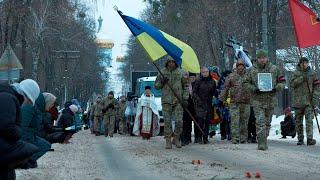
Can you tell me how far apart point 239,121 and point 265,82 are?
3116mm

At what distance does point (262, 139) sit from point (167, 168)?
3.33 m

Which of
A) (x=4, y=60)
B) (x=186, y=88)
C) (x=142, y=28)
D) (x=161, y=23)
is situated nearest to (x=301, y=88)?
(x=186, y=88)

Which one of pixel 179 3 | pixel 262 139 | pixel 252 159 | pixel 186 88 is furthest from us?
pixel 179 3

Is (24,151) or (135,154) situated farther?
(135,154)

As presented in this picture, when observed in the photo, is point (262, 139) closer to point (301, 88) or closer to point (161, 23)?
point (301, 88)

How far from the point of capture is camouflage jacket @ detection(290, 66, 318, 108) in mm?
15312

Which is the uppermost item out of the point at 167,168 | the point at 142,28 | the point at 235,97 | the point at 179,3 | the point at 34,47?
the point at 179,3

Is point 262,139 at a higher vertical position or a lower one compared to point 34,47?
lower

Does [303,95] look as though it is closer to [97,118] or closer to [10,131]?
[10,131]

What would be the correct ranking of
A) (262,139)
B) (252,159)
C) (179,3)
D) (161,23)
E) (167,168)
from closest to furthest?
(167,168) < (252,159) < (262,139) < (179,3) < (161,23)

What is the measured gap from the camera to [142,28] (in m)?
15.5

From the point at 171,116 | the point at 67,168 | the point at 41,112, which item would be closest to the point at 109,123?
the point at 171,116

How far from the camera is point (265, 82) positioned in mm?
13383

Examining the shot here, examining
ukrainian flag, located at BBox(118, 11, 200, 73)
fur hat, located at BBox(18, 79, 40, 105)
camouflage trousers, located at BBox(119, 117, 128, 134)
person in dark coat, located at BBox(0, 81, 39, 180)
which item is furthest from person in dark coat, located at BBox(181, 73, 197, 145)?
camouflage trousers, located at BBox(119, 117, 128, 134)
